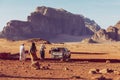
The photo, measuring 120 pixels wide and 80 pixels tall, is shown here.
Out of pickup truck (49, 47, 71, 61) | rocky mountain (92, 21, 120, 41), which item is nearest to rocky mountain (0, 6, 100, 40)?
rocky mountain (92, 21, 120, 41)

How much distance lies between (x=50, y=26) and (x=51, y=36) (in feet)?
17.1

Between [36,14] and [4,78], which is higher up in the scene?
[36,14]

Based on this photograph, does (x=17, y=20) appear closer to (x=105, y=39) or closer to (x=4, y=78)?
(x=105, y=39)

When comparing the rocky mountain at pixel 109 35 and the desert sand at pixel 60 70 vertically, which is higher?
the rocky mountain at pixel 109 35

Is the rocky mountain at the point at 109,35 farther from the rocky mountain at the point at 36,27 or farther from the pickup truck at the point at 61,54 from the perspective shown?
the pickup truck at the point at 61,54

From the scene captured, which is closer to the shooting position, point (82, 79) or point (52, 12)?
point (82, 79)

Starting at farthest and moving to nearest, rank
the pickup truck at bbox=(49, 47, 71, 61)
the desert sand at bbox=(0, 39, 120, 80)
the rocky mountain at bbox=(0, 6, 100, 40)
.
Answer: the rocky mountain at bbox=(0, 6, 100, 40) < the pickup truck at bbox=(49, 47, 71, 61) < the desert sand at bbox=(0, 39, 120, 80)

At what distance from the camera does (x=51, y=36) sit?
19400cm

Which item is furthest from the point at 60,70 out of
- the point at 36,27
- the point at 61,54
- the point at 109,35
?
the point at 36,27

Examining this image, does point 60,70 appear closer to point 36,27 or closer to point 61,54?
point 61,54

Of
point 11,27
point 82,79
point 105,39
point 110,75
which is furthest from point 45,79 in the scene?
point 11,27

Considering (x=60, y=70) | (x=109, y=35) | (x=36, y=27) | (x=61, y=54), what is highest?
(x=36, y=27)

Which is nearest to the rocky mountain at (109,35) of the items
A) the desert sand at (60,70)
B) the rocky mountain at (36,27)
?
the rocky mountain at (36,27)

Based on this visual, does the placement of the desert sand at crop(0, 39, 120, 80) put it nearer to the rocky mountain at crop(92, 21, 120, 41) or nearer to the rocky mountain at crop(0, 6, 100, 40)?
the rocky mountain at crop(92, 21, 120, 41)
